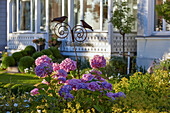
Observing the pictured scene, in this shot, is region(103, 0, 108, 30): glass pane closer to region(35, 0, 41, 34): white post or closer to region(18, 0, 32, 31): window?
region(35, 0, 41, 34): white post

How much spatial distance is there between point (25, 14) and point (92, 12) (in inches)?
173

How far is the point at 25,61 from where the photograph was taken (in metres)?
11.3

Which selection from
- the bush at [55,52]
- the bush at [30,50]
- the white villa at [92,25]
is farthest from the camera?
the bush at [30,50]

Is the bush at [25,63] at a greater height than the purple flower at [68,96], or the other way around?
the purple flower at [68,96]

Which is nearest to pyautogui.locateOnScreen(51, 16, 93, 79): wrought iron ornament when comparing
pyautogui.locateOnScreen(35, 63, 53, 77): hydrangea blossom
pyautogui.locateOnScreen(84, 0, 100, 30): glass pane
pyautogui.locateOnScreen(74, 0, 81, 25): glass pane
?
pyautogui.locateOnScreen(74, 0, 81, 25): glass pane

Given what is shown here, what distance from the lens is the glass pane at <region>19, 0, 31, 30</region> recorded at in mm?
14867

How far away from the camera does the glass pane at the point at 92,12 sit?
→ 12.3 m

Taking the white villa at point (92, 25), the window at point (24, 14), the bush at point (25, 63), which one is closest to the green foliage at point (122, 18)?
the white villa at point (92, 25)

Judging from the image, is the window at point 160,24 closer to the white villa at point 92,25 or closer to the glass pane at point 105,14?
the white villa at point 92,25

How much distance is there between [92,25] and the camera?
490 inches

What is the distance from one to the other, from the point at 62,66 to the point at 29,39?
10.3 m

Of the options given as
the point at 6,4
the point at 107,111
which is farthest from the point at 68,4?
the point at 107,111

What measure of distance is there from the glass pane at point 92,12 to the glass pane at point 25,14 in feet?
12.6

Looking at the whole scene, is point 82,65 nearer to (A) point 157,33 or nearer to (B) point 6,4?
(A) point 157,33
